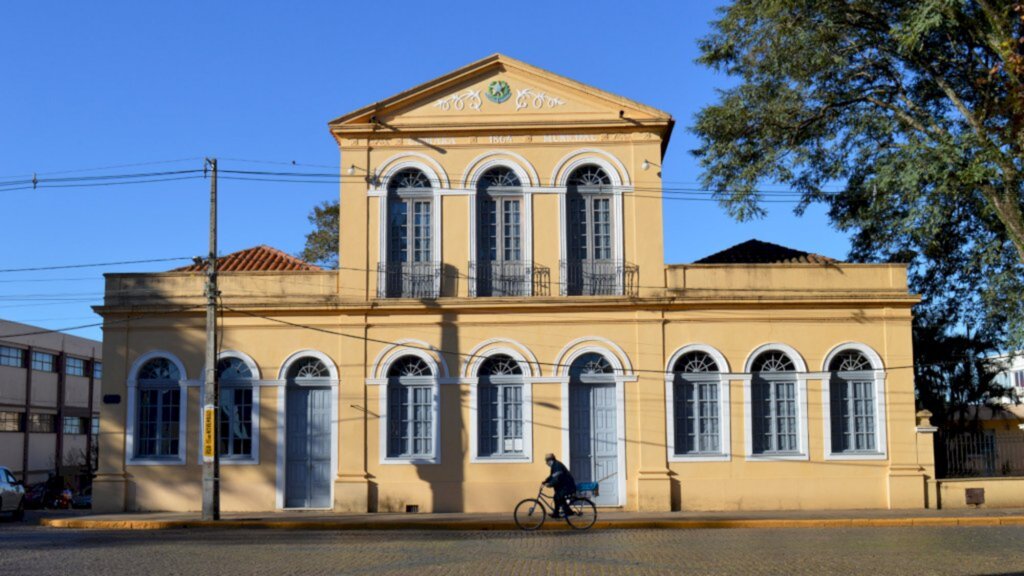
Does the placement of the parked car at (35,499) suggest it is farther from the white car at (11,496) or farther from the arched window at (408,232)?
the arched window at (408,232)

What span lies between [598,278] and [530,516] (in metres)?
5.79

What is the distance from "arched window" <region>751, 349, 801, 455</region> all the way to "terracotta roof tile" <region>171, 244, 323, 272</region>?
10196mm

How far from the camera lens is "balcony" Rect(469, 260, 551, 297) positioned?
76.1 feet

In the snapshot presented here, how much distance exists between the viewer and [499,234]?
77.4 feet

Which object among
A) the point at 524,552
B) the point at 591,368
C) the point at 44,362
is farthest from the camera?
the point at 44,362

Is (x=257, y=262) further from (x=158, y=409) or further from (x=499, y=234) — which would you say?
(x=499, y=234)

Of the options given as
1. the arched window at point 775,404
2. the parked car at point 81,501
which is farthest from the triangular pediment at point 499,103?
the parked car at point 81,501

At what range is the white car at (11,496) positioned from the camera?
81.9 ft

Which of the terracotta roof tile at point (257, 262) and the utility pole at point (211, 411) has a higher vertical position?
the terracotta roof tile at point (257, 262)

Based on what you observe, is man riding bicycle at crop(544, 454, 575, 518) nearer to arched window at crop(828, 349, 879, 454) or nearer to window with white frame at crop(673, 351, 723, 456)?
window with white frame at crop(673, 351, 723, 456)

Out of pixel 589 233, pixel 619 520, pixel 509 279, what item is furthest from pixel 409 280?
pixel 619 520

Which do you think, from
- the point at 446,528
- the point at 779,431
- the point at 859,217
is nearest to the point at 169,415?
the point at 446,528

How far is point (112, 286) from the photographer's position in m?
23.6

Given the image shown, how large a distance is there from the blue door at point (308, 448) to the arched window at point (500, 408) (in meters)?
3.28
